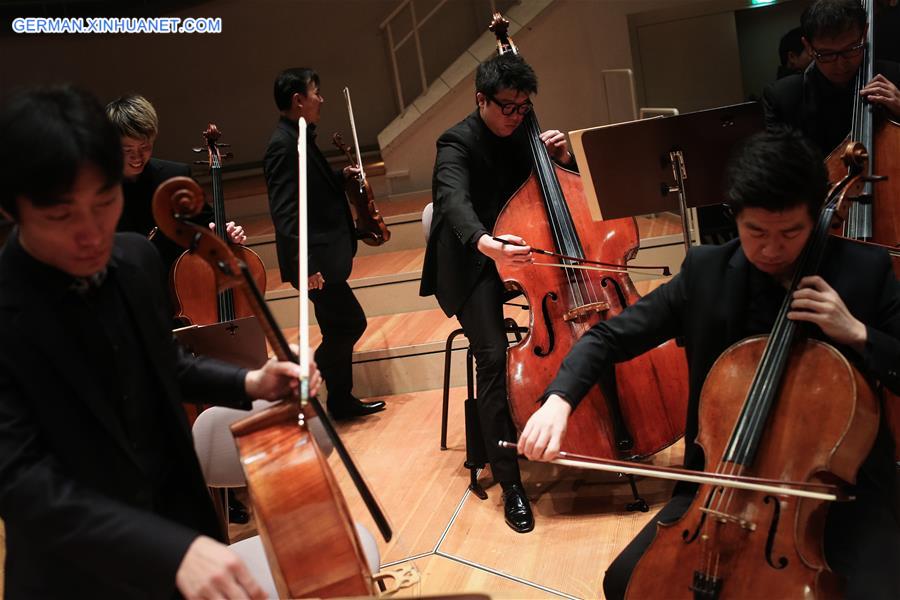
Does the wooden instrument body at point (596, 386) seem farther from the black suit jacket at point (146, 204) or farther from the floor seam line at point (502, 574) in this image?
the black suit jacket at point (146, 204)

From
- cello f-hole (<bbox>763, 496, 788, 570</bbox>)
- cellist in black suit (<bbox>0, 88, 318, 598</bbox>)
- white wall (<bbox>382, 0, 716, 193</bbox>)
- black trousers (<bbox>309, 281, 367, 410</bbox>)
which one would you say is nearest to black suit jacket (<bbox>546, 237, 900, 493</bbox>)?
cello f-hole (<bbox>763, 496, 788, 570</bbox>)

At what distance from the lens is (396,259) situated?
17.2ft

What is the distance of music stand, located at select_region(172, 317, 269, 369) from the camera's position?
2.51 metres

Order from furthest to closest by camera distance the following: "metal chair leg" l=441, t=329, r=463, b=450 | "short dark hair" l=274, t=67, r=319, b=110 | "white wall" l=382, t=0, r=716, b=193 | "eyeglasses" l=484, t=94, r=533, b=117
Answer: "white wall" l=382, t=0, r=716, b=193 < "short dark hair" l=274, t=67, r=319, b=110 < "metal chair leg" l=441, t=329, r=463, b=450 < "eyeglasses" l=484, t=94, r=533, b=117

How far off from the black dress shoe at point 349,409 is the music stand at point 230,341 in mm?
1306

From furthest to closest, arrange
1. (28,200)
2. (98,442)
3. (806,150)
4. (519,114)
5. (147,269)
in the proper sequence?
(519,114)
(806,150)
(147,269)
(98,442)
(28,200)

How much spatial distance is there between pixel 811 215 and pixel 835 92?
4.19ft

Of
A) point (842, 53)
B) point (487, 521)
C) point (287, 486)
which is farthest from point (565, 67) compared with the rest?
point (287, 486)

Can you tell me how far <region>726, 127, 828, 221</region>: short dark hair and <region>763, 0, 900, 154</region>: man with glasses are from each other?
3.18 ft

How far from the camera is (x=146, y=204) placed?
9.22 ft

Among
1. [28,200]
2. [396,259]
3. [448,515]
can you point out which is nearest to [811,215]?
[28,200]

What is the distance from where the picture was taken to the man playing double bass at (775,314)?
1520mm

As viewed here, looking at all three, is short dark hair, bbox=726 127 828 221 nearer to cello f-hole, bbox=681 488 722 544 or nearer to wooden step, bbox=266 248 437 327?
cello f-hole, bbox=681 488 722 544

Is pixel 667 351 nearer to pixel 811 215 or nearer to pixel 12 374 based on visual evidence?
pixel 811 215
